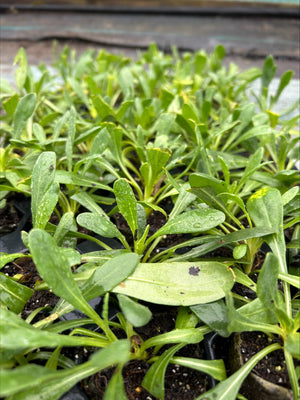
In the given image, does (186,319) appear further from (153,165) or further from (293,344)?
(153,165)

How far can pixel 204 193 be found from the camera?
29.5 inches

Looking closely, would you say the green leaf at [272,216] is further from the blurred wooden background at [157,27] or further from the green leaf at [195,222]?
the blurred wooden background at [157,27]

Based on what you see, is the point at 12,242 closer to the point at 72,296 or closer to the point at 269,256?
the point at 72,296

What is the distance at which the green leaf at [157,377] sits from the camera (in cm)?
54

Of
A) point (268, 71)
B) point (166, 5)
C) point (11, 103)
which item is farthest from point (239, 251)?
point (166, 5)

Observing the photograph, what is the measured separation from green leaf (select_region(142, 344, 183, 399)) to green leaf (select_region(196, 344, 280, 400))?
0.07m

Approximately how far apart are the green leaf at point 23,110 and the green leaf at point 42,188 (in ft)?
1.09

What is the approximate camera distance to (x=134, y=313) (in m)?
0.53

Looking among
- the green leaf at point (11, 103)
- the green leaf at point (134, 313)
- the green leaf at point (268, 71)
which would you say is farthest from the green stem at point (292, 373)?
the green leaf at point (268, 71)

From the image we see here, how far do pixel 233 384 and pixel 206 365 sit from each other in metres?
0.06

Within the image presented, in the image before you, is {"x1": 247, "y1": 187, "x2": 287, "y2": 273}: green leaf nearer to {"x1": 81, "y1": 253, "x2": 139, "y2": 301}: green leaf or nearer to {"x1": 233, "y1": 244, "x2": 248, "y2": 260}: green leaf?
{"x1": 233, "y1": 244, "x2": 248, "y2": 260}: green leaf

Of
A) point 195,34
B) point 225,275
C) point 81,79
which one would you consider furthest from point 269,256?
point 195,34

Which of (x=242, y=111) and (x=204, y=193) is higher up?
(x=242, y=111)

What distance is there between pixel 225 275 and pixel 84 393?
0.33 meters
